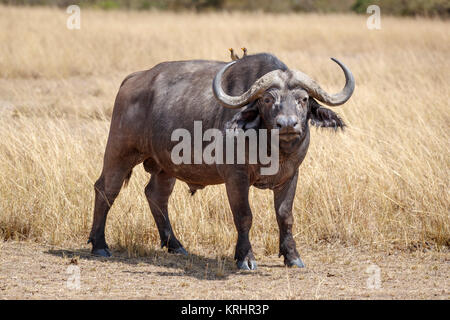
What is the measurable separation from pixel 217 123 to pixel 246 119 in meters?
0.47

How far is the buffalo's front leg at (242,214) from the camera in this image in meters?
6.20

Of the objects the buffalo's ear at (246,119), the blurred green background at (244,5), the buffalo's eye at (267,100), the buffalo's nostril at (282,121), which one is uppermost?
the blurred green background at (244,5)

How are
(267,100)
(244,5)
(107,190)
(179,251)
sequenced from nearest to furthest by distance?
(267,100)
(179,251)
(107,190)
(244,5)

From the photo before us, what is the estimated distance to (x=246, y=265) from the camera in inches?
247

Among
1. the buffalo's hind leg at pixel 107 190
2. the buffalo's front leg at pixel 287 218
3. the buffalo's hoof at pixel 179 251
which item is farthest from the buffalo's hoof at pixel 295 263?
the buffalo's hind leg at pixel 107 190

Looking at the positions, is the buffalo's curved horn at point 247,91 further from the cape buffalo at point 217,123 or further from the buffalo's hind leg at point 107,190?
the buffalo's hind leg at point 107,190

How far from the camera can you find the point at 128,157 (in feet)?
23.5

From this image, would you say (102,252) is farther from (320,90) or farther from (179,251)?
(320,90)

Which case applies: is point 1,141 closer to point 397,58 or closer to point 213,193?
point 213,193

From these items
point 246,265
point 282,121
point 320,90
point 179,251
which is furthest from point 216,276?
Result: point 320,90

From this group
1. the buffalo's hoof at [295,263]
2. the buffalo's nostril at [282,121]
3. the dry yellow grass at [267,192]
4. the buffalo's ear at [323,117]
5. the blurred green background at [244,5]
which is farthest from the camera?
the blurred green background at [244,5]

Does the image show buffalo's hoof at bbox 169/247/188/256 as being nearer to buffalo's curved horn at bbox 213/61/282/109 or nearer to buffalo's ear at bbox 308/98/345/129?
buffalo's curved horn at bbox 213/61/282/109

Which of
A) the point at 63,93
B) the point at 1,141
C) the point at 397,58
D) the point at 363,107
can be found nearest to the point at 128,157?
the point at 1,141

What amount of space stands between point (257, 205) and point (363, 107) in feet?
11.1
